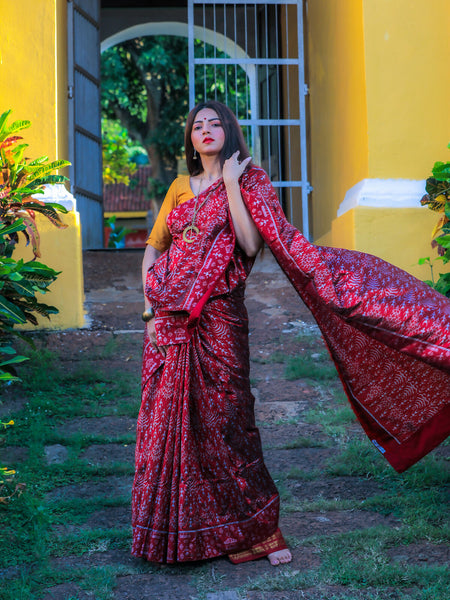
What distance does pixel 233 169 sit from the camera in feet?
8.66

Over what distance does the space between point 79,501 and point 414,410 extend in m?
1.46

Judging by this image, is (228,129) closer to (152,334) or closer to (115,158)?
(152,334)

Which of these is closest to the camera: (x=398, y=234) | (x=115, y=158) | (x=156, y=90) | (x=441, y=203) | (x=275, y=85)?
(x=441, y=203)

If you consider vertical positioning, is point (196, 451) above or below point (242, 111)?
below

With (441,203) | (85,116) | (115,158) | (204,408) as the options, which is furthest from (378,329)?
(115,158)

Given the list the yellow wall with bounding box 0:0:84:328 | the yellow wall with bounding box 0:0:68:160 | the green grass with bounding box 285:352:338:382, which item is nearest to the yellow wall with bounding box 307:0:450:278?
the green grass with bounding box 285:352:338:382

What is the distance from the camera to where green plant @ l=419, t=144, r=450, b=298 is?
13.5ft

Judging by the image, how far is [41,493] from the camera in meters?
3.19

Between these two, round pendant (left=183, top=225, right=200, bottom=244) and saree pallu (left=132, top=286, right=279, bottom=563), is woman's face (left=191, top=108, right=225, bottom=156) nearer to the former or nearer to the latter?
round pendant (left=183, top=225, right=200, bottom=244)

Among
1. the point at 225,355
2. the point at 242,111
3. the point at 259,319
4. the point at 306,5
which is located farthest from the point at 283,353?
the point at 242,111

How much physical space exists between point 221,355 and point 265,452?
119 centimetres

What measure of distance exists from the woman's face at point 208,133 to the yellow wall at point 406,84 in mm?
2409

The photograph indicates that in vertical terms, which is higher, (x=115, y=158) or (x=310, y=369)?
(x=115, y=158)

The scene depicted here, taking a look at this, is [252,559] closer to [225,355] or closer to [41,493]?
[225,355]
